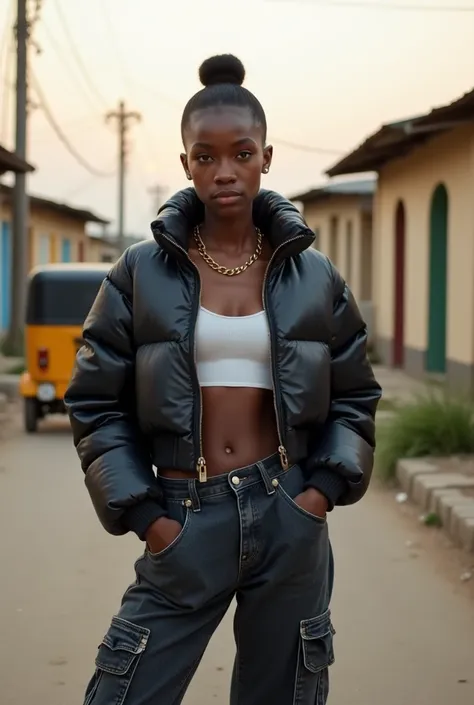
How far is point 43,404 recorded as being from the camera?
1335 cm

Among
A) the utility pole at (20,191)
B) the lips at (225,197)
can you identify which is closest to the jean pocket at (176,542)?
the lips at (225,197)

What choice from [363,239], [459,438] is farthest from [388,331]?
[459,438]

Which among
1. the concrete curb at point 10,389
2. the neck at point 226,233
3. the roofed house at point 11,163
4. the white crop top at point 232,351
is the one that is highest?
the roofed house at point 11,163

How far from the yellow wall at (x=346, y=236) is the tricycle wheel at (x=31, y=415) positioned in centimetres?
1779

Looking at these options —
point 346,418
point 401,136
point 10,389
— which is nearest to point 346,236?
point 401,136

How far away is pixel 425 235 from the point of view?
19.1m

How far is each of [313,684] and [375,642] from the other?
7.33ft

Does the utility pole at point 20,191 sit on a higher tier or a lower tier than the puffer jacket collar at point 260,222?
higher

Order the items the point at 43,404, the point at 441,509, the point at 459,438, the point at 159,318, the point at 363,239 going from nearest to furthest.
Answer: the point at 159,318
the point at 441,509
the point at 459,438
the point at 43,404
the point at 363,239

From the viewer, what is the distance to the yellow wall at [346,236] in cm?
3088

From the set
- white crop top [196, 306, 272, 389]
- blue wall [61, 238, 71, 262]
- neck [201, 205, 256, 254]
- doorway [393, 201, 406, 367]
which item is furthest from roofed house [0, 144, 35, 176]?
blue wall [61, 238, 71, 262]

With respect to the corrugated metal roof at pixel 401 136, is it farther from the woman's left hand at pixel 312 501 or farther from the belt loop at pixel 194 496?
the belt loop at pixel 194 496

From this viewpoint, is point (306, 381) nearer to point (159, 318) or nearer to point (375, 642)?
point (159, 318)

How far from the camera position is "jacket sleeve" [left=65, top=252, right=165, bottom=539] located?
2.93m
